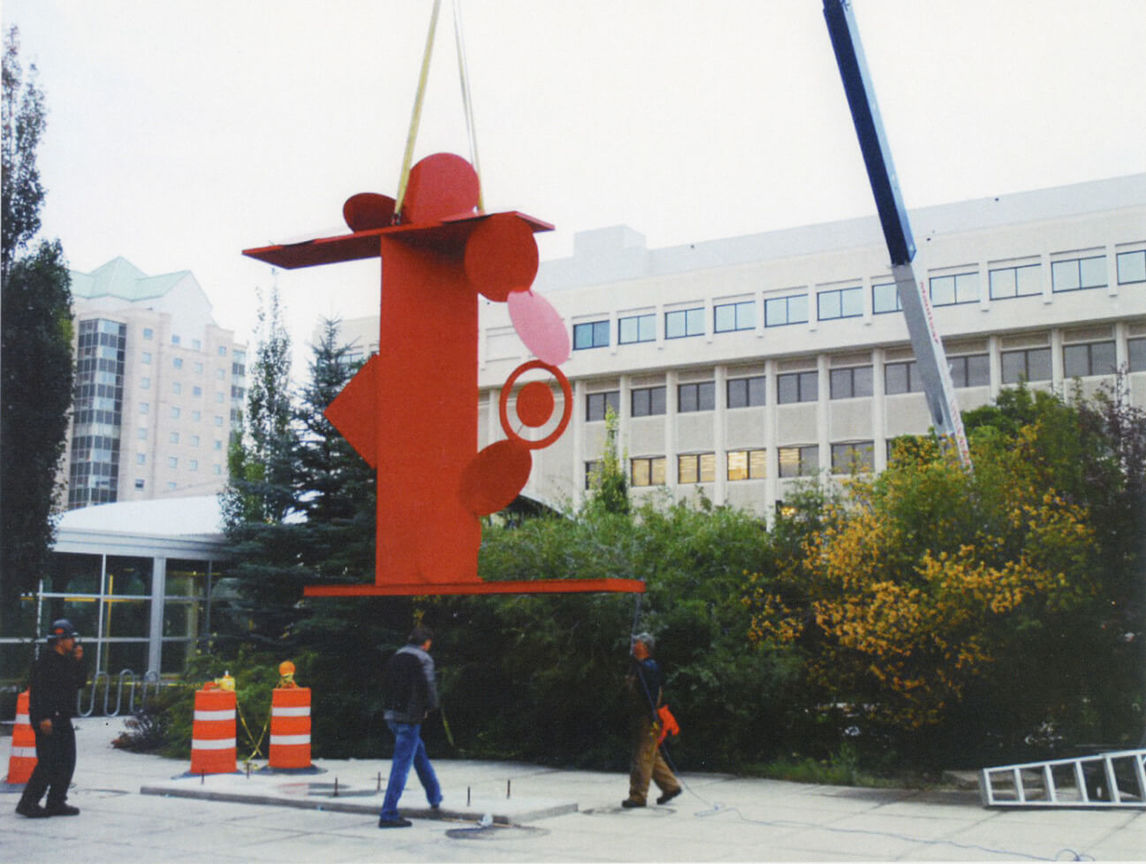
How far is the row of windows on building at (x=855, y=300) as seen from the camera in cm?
4350

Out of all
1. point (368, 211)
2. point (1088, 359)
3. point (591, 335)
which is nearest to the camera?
point (368, 211)

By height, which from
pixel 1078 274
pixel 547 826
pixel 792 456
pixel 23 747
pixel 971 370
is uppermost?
pixel 1078 274

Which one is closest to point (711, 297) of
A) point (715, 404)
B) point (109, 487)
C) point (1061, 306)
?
point (715, 404)

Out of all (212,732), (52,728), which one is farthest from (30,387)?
(52,728)

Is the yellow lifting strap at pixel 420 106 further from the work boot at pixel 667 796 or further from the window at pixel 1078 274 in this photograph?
the window at pixel 1078 274

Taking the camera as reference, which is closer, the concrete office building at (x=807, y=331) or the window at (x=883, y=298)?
the concrete office building at (x=807, y=331)

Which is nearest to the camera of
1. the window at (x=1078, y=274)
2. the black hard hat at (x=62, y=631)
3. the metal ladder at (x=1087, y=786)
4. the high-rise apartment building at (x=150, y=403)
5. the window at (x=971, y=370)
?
the black hard hat at (x=62, y=631)

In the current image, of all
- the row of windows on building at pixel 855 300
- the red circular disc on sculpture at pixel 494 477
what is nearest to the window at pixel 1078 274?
the row of windows on building at pixel 855 300

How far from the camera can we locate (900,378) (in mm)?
47188

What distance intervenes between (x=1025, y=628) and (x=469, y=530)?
611cm

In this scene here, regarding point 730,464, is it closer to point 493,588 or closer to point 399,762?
point 399,762

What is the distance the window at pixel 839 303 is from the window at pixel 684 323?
5.40 m

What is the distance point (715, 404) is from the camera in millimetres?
51250

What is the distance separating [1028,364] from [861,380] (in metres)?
6.51
